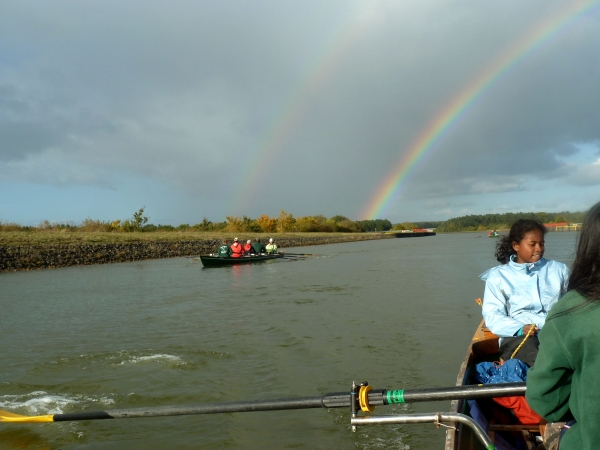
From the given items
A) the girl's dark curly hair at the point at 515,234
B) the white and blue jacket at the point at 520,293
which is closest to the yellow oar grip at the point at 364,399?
the white and blue jacket at the point at 520,293

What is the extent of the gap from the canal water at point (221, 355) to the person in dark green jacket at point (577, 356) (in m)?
3.50

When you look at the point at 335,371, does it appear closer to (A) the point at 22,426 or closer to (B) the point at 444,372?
(B) the point at 444,372

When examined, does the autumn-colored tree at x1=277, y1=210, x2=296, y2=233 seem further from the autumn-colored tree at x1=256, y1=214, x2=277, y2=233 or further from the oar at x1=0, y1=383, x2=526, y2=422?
the oar at x1=0, y1=383, x2=526, y2=422

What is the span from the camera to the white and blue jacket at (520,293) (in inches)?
174

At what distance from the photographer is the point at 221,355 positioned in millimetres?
8547

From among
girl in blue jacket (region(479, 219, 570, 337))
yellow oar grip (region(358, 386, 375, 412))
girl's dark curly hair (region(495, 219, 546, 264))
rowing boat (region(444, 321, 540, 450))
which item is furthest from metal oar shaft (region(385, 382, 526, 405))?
girl's dark curly hair (region(495, 219, 546, 264))

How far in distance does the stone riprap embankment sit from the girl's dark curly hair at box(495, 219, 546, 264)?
25.3 meters

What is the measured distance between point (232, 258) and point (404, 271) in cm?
903

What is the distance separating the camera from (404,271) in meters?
25.0

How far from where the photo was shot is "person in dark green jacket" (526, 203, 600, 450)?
161cm

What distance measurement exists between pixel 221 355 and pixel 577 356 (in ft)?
24.7

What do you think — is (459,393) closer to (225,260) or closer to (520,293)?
(520,293)

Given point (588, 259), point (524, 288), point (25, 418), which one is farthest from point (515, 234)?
point (25, 418)

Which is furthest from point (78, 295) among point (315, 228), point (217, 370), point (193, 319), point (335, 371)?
point (315, 228)
